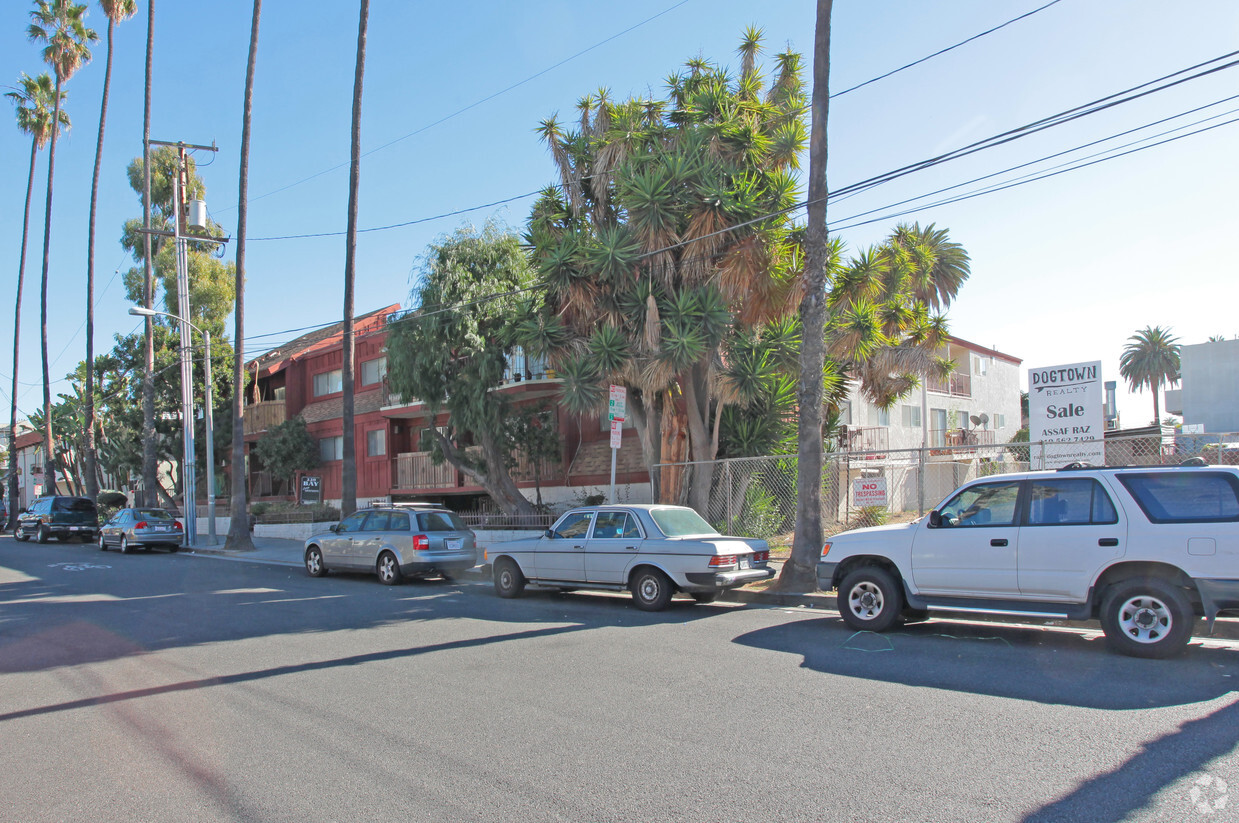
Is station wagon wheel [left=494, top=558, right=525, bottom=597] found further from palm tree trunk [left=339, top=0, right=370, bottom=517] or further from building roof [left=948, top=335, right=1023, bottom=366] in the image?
building roof [left=948, top=335, right=1023, bottom=366]

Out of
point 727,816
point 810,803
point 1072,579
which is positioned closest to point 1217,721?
point 1072,579

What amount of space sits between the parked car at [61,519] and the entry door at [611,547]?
27.3 metres

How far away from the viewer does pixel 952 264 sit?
867 inches

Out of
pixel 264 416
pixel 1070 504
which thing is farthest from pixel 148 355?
pixel 1070 504

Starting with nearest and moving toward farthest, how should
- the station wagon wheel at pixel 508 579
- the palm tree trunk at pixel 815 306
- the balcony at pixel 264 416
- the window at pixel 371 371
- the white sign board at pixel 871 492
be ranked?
the palm tree trunk at pixel 815 306 < the station wagon wheel at pixel 508 579 < the white sign board at pixel 871 492 < the window at pixel 371 371 < the balcony at pixel 264 416

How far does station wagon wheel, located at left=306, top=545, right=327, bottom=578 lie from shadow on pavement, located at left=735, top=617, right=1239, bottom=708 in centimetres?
1087

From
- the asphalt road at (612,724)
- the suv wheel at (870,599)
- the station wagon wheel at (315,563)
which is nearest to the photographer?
the asphalt road at (612,724)

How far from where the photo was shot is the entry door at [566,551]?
40.0 ft

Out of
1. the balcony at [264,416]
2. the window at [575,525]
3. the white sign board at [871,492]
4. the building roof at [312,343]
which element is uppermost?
the building roof at [312,343]

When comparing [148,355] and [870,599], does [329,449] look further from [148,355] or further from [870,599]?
[870,599]

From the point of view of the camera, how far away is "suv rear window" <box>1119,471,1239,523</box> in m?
7.47

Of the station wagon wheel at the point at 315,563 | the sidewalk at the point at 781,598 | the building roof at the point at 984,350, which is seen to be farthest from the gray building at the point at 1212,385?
the station wagon wheel at the point at 315,563

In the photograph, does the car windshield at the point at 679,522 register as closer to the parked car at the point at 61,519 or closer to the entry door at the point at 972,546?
the entry door at the point at 972,546

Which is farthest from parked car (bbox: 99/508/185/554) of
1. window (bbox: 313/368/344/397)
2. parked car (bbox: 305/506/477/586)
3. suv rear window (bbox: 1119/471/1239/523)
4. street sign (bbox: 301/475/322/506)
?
suv rear window (bbox: 1119/471/1239/523)
